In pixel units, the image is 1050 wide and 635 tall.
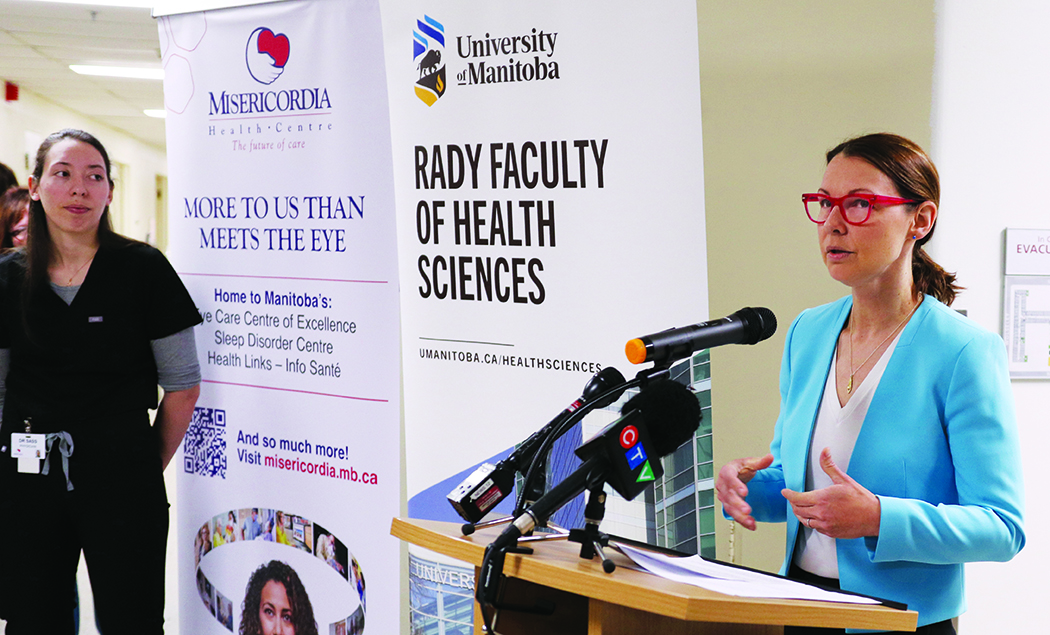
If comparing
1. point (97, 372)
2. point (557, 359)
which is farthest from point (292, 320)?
point (557, 359)

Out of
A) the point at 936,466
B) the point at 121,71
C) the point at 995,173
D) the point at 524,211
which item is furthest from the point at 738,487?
the point at 121,71

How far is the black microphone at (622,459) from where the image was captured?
96 cm

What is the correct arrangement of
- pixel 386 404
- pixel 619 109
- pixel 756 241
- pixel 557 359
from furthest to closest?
pixel 386 404 → pixel 756 241 → pixel 557 359 → pixel 619 109

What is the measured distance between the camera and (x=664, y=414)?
98cm

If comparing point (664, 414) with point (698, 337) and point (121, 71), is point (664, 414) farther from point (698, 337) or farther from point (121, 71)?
point (121, 71)

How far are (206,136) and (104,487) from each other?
122 cm

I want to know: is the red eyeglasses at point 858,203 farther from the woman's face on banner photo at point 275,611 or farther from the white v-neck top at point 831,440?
the woman's face on banner photo at point 275,611

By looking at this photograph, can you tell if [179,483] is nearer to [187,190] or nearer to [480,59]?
[187,190]

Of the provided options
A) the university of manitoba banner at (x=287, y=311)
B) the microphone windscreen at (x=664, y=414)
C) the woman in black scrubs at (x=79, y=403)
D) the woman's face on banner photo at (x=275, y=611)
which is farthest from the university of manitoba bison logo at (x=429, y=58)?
the woman's face on banner photo at (x=275, y=611)

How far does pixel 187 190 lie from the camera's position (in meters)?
2.93

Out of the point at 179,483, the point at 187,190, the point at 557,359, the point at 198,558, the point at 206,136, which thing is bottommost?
the point at 198,558

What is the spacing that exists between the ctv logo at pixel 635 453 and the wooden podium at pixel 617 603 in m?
0.11

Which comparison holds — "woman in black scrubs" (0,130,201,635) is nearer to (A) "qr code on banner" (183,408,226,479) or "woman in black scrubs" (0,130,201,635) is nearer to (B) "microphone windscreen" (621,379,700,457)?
(A) "qr code on banner" (183,408,226,479)

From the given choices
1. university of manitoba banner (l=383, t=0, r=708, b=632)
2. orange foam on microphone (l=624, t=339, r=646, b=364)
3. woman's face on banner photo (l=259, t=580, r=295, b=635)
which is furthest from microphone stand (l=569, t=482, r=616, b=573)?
woman's face on banner photo (l=259, t=580, r=295, b=635)
